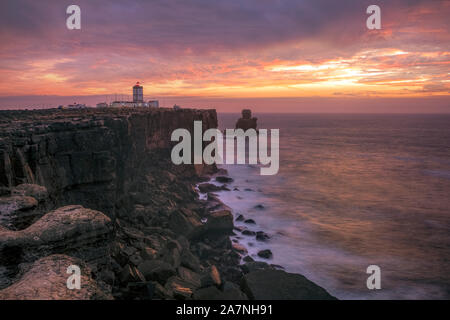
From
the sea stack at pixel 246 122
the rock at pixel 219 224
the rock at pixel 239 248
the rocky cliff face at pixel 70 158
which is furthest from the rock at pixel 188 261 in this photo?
the sea stack at pixel 246 122

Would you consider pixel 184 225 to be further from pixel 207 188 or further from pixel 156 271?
pixel 207 188

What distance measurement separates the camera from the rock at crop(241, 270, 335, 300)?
1362 cm

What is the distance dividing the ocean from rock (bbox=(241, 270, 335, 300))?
635 centimetres

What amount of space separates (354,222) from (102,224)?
29.1 meters

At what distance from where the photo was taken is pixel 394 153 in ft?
254

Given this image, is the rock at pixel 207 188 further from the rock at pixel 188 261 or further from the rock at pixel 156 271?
the rock at pixel 156 271

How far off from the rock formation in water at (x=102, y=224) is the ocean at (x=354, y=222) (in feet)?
16.6

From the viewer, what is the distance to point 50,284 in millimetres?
6203

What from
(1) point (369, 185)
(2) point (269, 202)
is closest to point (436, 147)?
(1) point (369, 185)

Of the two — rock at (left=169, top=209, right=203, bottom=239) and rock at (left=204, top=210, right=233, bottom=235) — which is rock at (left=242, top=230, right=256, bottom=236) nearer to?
rock at (left=204, top=210, right=233, bottom=235)

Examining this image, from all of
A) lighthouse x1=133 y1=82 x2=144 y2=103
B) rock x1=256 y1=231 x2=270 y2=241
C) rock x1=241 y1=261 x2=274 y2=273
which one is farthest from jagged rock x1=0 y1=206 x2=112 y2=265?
lighthouse x1=133 y1=82 x2=144 y2=103
